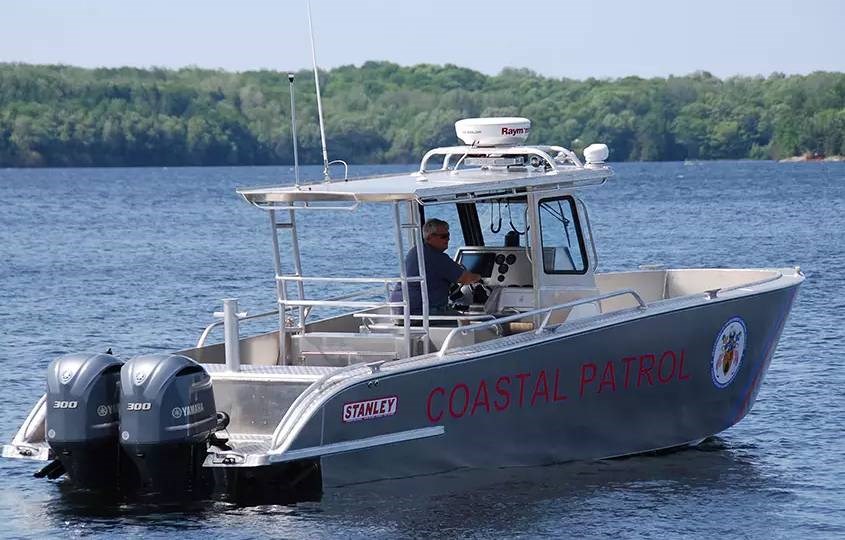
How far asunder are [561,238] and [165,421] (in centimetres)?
411

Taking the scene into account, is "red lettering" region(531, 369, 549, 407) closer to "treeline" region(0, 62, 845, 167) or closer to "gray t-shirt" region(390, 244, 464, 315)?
"gray t-shirt" region(390, 244, 464, 315)

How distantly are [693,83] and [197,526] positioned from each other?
138m

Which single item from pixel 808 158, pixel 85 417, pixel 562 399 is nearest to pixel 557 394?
pixel 562 399

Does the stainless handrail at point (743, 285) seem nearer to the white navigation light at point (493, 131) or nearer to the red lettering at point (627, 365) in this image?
the red lettering at point (627, 365)

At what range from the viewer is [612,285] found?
16.2m

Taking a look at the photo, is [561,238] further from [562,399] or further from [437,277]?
[562,399]

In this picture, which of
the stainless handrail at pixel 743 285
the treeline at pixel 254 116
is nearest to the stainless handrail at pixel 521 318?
the stainless handrail at pixel 743 285

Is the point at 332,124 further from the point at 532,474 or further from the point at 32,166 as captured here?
the point at 532,474

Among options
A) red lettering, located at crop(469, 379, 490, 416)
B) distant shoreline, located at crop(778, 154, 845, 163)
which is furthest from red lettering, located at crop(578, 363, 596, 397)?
distant shoreline, located at crop(778, 154, 845, 163)

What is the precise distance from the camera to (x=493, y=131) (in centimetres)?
1405

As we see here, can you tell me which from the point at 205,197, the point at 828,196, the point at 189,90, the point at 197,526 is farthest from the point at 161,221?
the point at 189,90

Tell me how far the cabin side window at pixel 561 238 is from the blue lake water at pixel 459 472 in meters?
1.69

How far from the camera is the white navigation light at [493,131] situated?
1405cm

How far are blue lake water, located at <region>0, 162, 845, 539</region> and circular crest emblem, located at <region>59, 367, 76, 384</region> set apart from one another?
1.02m
